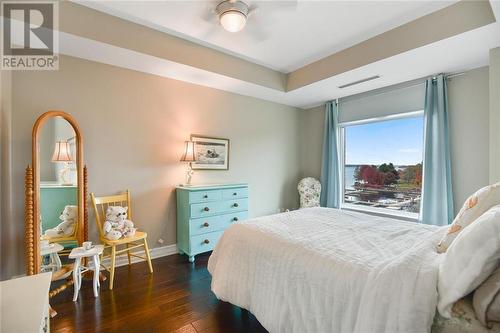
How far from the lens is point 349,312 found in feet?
3.57

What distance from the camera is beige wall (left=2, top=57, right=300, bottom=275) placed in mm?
2316

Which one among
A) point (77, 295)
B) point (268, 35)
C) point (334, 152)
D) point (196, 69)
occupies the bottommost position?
point (77, 295)

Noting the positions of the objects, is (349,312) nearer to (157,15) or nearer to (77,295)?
(77,295)

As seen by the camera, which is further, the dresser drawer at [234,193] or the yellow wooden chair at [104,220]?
the dresser drawer at [234,193]

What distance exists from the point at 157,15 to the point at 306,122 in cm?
332

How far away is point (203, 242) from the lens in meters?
2.98

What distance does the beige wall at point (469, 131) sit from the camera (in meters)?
2.68

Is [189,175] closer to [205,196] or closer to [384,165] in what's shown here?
[205,196]

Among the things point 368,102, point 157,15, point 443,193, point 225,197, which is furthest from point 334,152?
point 157,15

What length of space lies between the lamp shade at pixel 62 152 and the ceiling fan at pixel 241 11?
1.95 metres

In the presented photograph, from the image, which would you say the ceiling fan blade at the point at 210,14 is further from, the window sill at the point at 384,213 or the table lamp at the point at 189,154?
the window sill at the point at 384,213

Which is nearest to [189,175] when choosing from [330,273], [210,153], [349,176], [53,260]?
[210,153]

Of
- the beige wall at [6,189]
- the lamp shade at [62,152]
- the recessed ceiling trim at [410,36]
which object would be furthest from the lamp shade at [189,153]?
the recessed ceiling trim at [410,36]

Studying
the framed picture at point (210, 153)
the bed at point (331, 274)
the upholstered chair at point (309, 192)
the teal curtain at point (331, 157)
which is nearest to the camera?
the bed at point (331, 274)
